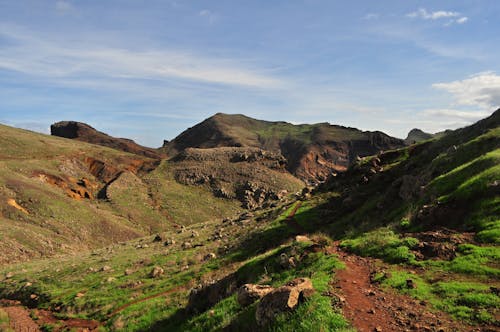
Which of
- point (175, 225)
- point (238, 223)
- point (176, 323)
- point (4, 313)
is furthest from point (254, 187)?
point (176, 323)

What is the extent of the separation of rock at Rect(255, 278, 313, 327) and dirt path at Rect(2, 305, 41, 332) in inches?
844

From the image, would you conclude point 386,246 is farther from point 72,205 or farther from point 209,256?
point 72,205

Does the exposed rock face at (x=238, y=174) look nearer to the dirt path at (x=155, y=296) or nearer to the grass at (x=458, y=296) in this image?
the dirt path at (x=155, y=296)

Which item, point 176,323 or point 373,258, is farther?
point 176,323

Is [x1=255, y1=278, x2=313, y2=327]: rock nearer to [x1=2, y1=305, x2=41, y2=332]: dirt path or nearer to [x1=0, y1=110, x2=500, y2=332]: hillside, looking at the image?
[x1=0, y1=110, x2=500, y2=332]: hillside

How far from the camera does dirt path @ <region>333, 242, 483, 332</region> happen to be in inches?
391

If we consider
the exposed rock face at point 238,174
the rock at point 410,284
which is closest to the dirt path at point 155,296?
the rock at point 410,284

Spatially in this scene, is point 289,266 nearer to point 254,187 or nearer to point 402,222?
point 402,222

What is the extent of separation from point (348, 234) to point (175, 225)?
6004cm

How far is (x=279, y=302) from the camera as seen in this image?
446 inches

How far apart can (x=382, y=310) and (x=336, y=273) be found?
310cm

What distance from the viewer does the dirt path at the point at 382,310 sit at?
9.94 metres

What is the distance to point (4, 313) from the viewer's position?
27531 millimetres

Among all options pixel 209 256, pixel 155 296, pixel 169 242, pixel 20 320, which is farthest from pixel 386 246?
pixel 169 242
